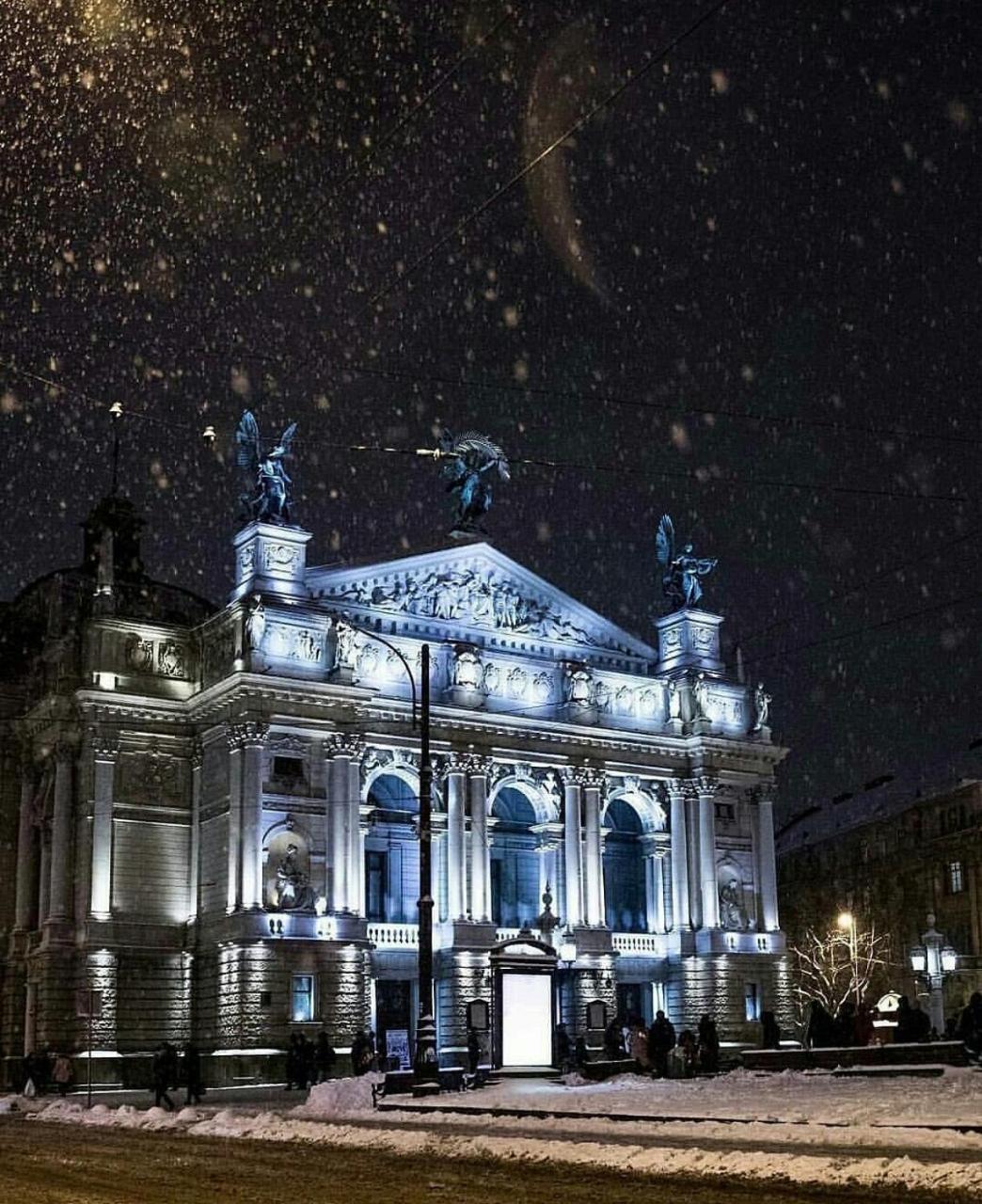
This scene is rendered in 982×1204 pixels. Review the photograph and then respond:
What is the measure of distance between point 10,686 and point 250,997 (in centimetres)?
1578

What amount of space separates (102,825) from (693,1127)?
33599 mm

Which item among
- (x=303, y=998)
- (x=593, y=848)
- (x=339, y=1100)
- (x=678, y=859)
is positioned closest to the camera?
(x=339, y=1100)

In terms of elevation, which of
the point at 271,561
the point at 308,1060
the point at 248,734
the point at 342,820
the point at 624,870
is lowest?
the point at 308,1060

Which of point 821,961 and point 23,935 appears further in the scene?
point 821,961

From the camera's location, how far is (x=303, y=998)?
164 feet

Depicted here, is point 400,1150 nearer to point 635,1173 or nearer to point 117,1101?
point 635,1173

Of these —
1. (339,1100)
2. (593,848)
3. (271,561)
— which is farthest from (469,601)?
(339,1100)

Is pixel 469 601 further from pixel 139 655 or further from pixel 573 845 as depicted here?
pixel 139 655

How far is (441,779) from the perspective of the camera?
55719 mm

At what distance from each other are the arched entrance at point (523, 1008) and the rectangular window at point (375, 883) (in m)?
5.23

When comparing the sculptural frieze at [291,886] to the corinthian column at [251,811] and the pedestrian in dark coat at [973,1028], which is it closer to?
the corinthian column at [251,811]

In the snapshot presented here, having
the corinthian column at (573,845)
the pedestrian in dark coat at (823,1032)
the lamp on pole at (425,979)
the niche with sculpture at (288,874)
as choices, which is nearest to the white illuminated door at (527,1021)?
the corinthian column at (573,845)

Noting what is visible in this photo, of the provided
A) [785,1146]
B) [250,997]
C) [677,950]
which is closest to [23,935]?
[250,997]

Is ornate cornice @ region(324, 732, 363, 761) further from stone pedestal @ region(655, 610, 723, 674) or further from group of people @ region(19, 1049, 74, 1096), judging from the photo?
stone pedestal @ region(655, 610, 723, 674)
